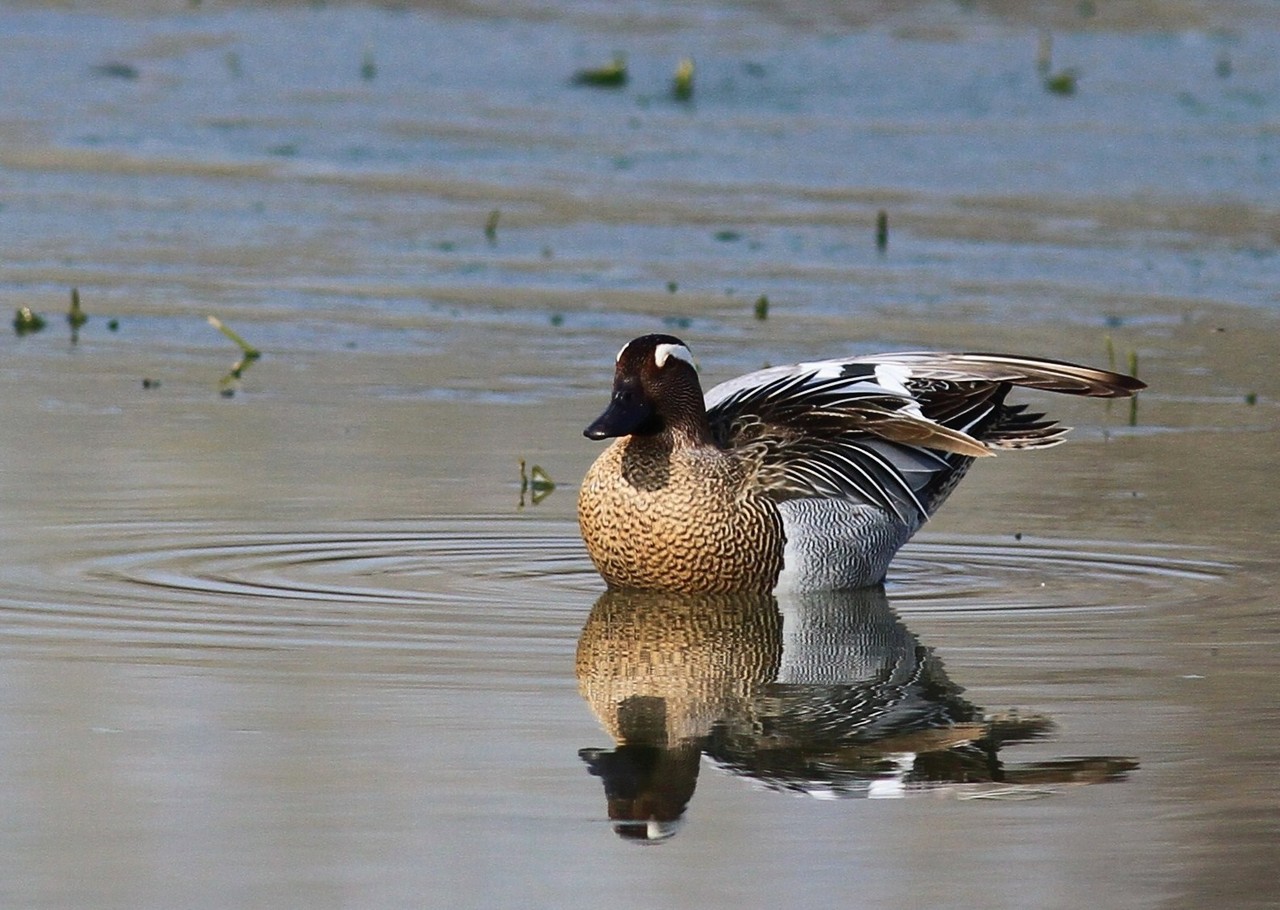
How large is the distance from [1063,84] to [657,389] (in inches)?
459

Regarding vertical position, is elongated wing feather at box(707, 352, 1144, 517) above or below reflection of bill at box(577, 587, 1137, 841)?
above

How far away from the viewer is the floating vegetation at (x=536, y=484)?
8.78 meters

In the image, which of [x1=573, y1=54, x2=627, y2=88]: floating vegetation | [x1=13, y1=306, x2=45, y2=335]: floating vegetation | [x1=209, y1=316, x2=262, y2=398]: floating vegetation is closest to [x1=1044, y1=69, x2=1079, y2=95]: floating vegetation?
[x1=573, y1=54, x2=627, y2=88]: floating vegetation

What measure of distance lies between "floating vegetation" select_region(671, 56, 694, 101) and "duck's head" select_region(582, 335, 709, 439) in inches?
448

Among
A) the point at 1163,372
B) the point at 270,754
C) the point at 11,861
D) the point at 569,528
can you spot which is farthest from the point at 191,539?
the point at 1163,372

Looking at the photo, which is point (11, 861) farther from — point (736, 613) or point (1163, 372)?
point (1163, 372)

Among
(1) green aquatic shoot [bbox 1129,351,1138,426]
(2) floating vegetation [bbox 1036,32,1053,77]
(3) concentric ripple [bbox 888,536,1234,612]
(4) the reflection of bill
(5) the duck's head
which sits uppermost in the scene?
(2) floating vegetation [bbox 1036,32,1053,77]

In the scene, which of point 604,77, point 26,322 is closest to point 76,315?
point 26,322

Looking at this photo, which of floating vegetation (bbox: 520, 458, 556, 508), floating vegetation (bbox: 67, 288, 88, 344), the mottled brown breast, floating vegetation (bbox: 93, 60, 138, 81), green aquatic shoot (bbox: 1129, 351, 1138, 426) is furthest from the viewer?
floating vegetation (bbox: 93, 60, 138, 81)

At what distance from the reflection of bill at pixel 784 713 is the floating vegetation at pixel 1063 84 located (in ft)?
39.0

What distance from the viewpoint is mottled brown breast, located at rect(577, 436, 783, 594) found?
756cm

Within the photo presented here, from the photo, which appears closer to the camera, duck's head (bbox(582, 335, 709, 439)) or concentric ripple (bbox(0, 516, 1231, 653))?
concentric ripple (bbox(0, 516, 1231, 653))

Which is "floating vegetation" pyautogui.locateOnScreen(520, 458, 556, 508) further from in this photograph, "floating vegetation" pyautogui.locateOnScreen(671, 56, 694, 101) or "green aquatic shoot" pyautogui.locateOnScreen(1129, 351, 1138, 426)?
"floating vegetation" pyautogui.locateOnScreen(671, 56, 694, 101)

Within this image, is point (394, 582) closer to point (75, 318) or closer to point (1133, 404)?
point (1133, 404)
